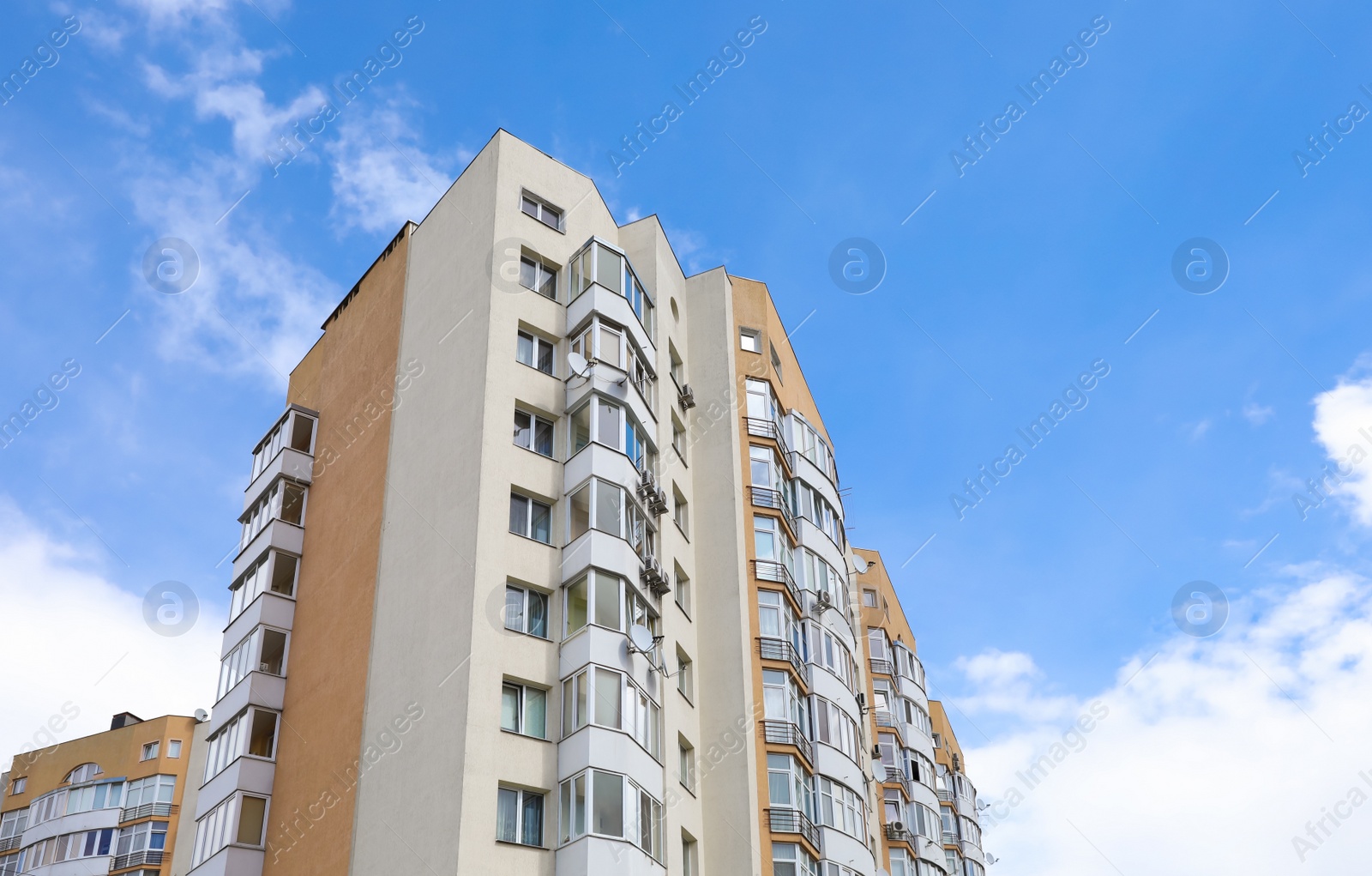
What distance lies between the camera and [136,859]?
2329 inches

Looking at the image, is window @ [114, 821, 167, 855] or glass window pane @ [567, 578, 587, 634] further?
window @ [114, 821, 167, 855]

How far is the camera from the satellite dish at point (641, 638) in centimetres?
2857

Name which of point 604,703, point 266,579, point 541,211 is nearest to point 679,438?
point 541,211

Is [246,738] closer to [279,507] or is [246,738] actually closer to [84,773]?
[279,507]

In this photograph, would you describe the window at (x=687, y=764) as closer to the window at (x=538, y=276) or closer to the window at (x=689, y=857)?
the window at (x=689, y=857)

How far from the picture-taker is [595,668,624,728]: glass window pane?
27.0m

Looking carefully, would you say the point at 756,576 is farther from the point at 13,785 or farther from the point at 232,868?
the point at 13,785

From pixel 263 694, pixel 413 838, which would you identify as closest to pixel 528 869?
pixel 413 838

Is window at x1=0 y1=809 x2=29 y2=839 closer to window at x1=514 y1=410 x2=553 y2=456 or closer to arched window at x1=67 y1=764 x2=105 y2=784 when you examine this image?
arched window at x1=67 y1=764 x2=105 y2=784

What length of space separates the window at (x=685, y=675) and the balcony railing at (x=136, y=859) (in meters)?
38.6

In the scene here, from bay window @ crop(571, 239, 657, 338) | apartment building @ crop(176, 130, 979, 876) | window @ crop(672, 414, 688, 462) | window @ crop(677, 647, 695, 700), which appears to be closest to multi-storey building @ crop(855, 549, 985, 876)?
apartment building @ crop(176, 130, 979, 876)

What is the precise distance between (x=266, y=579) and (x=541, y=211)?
44.6ft

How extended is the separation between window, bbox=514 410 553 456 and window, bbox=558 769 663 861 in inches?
344

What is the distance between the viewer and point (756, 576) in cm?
3709
